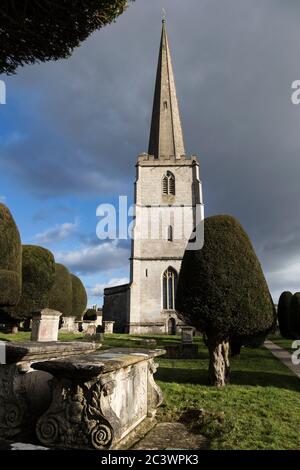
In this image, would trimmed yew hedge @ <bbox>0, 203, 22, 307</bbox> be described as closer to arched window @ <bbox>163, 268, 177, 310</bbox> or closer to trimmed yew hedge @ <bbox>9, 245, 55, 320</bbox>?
trimmed yew hedge @ <bbox>9, 245, 55, 320</bbox>

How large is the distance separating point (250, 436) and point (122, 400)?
1813 mm

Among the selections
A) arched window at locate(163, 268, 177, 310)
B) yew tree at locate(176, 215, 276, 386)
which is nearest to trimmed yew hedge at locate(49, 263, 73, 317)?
arched window at locate(163, 268, 177, 310)

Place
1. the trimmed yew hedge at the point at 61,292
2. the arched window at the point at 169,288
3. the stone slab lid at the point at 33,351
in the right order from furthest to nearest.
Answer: the arched window at the point at 169,288
the trimmed yew hedge at the point at 61,292
the stone slab lid at the point at 33,351

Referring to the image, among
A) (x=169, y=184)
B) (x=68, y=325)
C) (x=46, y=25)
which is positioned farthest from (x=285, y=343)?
(x=46, y=25)

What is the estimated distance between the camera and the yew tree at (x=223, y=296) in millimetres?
8391

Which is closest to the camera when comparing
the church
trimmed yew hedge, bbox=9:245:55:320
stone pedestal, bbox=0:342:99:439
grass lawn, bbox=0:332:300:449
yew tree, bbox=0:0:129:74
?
stone pedestal, bbox=0:342:99:439

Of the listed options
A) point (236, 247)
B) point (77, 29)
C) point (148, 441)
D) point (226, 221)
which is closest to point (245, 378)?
point (236, 247)

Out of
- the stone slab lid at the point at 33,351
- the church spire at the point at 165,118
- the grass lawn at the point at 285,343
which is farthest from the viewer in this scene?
the church spire at the point at 165,118

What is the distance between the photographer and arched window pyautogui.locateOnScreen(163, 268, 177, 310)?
110 ft

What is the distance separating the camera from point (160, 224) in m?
36.1

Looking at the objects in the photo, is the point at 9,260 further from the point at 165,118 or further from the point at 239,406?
the point at 165,118

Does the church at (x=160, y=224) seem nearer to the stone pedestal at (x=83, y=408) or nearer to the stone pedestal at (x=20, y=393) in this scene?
the stone pedestal at (x=20, y=393)

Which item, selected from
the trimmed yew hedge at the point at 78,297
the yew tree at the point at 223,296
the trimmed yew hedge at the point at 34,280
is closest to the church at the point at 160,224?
the trimmed yew hedge at the point at 78,297

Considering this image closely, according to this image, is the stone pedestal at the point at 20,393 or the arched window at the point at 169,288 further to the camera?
the arched window at the point at 169,288
